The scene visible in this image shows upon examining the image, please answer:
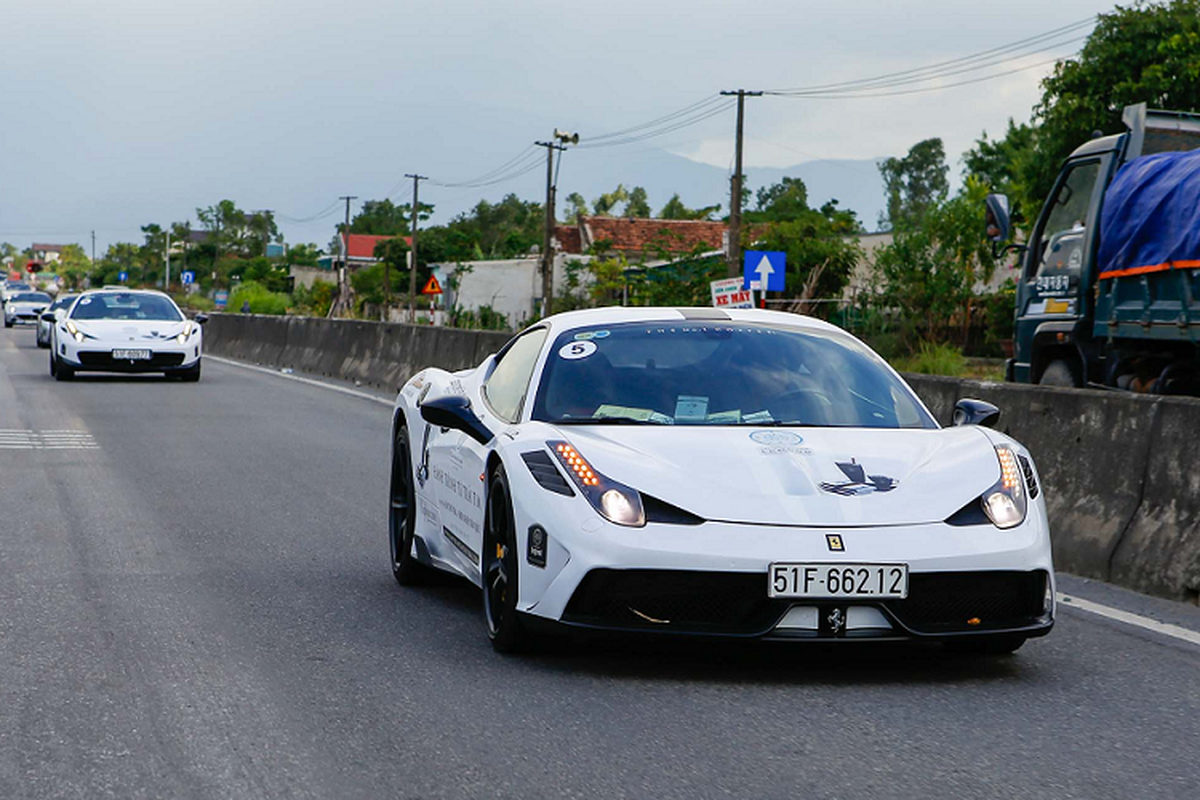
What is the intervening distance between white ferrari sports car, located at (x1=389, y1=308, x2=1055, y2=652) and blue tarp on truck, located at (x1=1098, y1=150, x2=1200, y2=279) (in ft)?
22.7

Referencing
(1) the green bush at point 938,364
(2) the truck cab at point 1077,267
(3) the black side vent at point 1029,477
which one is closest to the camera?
(3) the black side vent at point 1029,477

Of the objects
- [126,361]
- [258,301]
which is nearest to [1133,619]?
[126,361]

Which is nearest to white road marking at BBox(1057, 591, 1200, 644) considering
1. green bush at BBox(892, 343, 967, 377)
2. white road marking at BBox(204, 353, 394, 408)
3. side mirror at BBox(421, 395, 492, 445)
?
side mirror at BBox(421, 395, 492, 445)

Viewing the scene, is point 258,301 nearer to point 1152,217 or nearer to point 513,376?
point 1152,217

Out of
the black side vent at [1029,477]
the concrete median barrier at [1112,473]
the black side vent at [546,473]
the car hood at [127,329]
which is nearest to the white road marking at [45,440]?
the concrete median barrier at [1112,473]

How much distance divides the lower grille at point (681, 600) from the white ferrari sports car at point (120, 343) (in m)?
19.0

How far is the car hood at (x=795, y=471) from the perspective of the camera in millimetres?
5758

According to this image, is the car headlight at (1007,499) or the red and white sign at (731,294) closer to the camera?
the car headlight at (1007,499)

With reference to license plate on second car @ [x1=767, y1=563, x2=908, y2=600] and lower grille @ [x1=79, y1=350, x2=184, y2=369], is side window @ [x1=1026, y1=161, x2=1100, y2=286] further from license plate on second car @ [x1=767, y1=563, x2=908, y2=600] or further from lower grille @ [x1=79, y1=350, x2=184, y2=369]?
lower grille @ [x1=79, y1=350, x2=184, y2=369]

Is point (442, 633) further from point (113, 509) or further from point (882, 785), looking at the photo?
point (113, 509)

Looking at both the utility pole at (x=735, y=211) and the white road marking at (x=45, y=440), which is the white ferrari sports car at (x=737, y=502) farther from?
the utility pole at (x=735, y=211)

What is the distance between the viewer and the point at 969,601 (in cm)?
580

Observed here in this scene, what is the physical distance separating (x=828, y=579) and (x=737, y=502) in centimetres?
39

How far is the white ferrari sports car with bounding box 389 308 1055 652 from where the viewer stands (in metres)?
5.66
